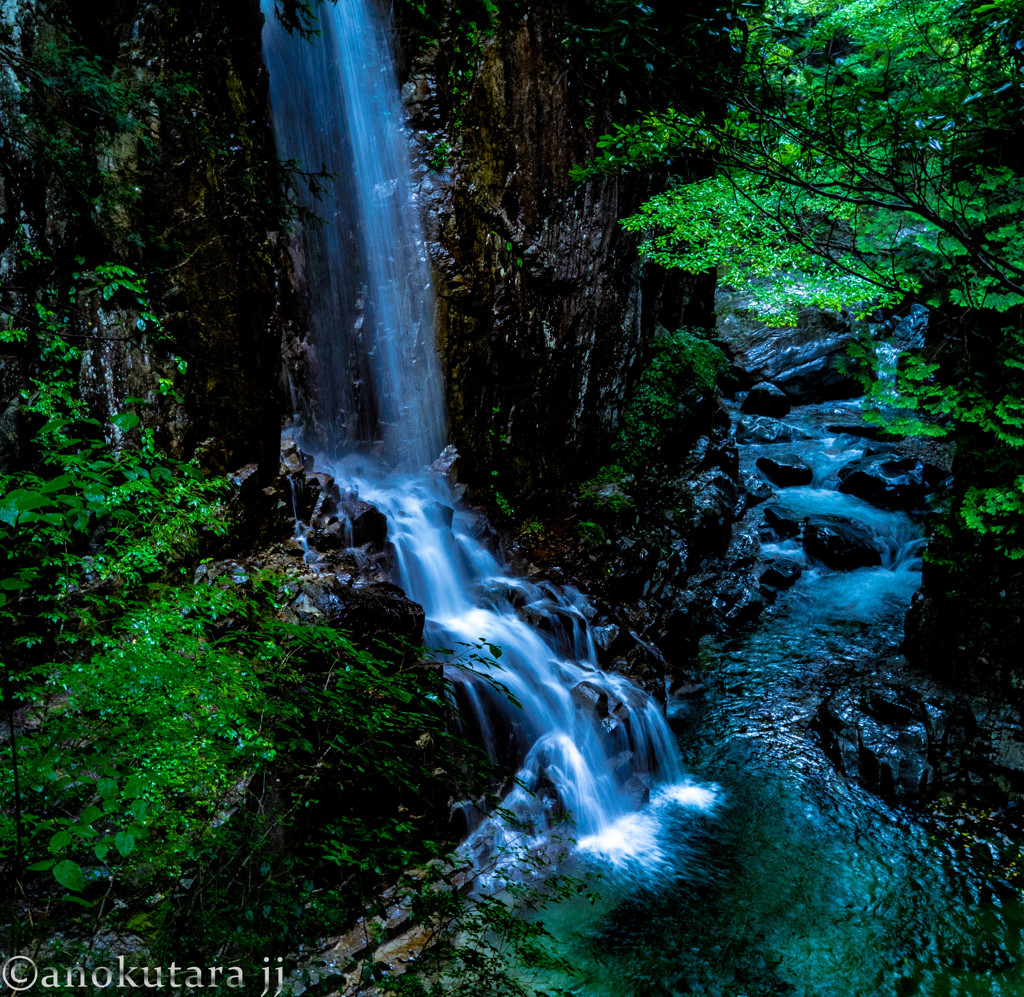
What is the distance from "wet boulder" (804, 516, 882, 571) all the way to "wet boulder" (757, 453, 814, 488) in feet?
7.99

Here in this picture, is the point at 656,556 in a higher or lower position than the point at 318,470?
lower

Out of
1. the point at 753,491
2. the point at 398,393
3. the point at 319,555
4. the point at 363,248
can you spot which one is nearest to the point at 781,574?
the point at 753,491

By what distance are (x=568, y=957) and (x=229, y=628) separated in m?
3.92

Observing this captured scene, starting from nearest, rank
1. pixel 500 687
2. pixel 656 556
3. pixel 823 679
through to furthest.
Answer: pixel 500 687, pixel 823 679, pixel 656 556

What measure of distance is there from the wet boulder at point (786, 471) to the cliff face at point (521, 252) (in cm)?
577

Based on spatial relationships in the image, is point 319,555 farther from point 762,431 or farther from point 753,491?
point 762,431

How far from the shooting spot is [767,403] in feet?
59.1

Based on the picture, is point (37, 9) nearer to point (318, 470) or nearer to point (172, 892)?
point (318, 470)

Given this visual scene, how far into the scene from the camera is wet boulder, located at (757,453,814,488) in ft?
49.0

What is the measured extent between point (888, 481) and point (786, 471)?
2.08 m

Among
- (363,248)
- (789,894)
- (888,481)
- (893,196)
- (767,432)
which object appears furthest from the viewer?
(767,432)

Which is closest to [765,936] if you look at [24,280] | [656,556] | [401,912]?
[401,912]

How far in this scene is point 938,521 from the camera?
765 centimetres

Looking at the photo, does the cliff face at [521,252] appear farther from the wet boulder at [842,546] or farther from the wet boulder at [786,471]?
the wet boulder at [786,471]
